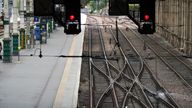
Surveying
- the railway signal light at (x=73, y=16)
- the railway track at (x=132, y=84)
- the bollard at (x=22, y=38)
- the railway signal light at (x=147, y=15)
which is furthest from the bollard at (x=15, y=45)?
the railway signal light at (x=147, y=15)

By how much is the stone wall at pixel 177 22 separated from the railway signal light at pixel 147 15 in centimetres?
2314

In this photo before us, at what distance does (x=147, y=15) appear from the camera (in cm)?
1198

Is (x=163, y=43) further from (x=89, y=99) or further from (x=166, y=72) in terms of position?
(x=89, y=99)

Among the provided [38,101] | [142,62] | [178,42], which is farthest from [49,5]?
[178,42]

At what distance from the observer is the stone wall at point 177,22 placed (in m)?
36.0

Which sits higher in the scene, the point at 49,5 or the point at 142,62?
the point at 49,5

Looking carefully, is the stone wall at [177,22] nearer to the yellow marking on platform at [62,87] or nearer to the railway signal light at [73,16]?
the yellow marking on platform at [62,87]

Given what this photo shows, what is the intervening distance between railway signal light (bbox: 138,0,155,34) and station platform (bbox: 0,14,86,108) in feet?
20.8

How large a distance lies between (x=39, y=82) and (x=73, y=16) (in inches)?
476

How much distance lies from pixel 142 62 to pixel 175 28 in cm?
1163

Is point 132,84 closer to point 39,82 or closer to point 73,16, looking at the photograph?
point 39,82

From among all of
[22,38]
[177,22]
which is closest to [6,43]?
[22,38]

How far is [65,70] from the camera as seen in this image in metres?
28.0

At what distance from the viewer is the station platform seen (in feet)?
62.2
